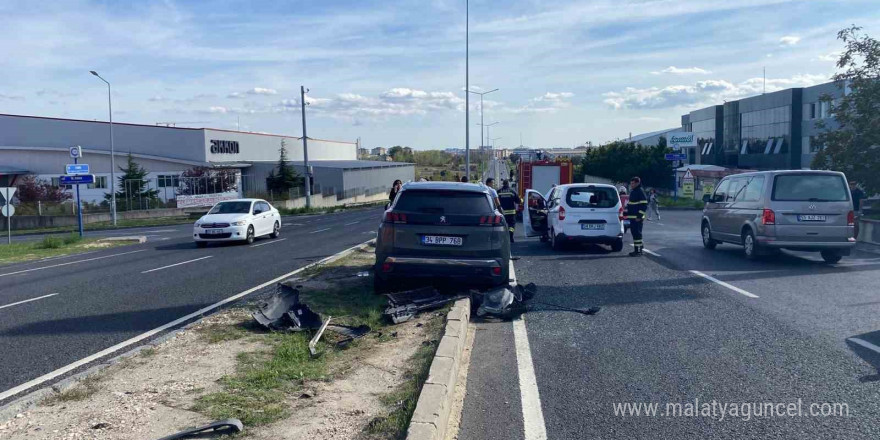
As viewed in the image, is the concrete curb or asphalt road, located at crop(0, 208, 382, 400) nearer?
the concrete curb

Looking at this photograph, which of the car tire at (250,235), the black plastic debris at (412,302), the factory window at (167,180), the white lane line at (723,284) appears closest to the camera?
the black plastic debris at (412,302)

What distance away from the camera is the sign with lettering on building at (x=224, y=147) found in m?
70.3

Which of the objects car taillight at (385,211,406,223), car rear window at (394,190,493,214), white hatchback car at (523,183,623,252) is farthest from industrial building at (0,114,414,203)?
car taillight at (385,211,406,223)

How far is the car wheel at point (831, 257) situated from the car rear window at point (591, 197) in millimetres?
4511

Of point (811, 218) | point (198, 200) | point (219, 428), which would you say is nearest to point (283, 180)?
point (198, 200)

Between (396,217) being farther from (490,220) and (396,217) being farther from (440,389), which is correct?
(440,389)

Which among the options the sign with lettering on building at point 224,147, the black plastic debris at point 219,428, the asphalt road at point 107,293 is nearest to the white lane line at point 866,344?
the black plastic debris at point 219,428

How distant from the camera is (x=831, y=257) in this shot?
14.5 metres

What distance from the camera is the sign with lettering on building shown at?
70.3 metres

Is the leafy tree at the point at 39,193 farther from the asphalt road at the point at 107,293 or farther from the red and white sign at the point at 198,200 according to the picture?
the asphalt road at the point at 107,293

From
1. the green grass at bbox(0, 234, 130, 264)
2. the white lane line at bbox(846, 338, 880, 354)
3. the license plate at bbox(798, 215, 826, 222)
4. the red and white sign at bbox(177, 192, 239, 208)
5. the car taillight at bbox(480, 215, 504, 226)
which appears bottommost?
the green grass at bbox(0, 234, 130, 264)

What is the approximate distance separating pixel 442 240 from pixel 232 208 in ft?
52.1

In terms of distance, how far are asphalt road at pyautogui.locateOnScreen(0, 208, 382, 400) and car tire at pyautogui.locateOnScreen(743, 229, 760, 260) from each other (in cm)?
928

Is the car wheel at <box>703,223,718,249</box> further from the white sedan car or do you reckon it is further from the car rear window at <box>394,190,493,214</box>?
the white sedan car
